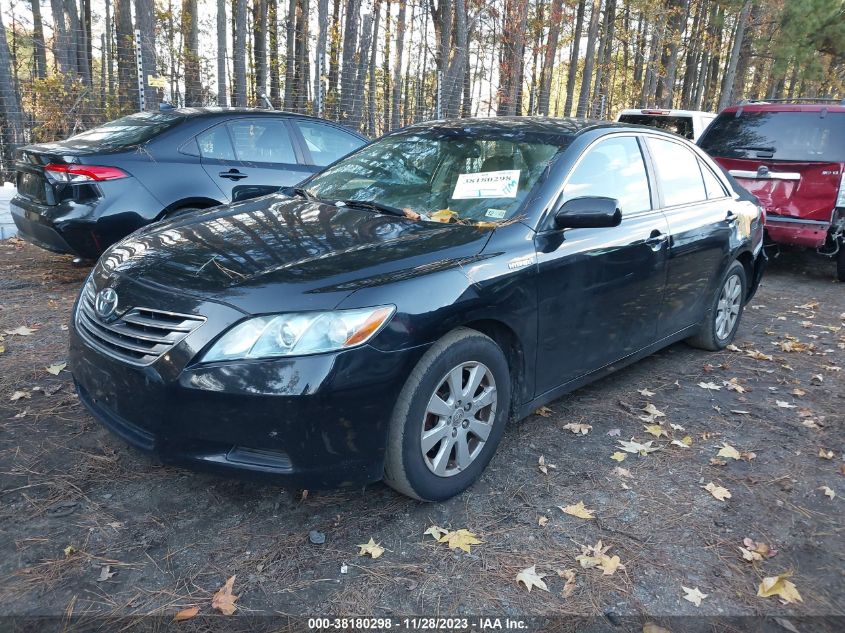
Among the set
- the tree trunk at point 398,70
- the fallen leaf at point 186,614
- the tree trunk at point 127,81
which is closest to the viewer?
the fallen leaf at point 186,614

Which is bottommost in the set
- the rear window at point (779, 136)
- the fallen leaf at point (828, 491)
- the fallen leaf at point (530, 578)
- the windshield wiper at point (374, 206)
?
the fallen leaf at point (530, 578)

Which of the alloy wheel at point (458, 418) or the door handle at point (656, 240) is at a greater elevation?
the door handle at point (656, 240)

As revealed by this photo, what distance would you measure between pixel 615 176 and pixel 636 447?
4.97 feet

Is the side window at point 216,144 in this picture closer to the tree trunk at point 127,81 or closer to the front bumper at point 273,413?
the front bumper at point 273,413

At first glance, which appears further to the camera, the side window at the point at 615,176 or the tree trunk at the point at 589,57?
the tree trunk at the point at 589,57

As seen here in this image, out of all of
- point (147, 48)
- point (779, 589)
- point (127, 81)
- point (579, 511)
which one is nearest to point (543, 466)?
point (579, 511)

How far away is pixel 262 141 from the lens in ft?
20.8

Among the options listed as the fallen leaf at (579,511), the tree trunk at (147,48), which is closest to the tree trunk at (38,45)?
the tree trunk at (147,48)

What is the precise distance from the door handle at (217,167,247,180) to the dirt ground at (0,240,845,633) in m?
2.53

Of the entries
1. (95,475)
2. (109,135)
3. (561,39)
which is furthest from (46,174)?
(561,39)

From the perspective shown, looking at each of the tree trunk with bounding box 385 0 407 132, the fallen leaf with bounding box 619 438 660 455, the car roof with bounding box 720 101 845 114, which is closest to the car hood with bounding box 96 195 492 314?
the fallen leaf with bounding box 619 438 660 455

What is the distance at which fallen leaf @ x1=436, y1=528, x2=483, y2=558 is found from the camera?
8.51 ft

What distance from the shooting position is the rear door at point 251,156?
19.3 feet

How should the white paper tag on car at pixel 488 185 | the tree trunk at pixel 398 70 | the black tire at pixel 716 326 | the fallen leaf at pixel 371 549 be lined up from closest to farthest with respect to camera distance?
the fallen leaf at pixel 371 549
the white paper tag on car at pixel 488 185
the black tire at pixel 716 326
the tree trunk at pixel 398 70
